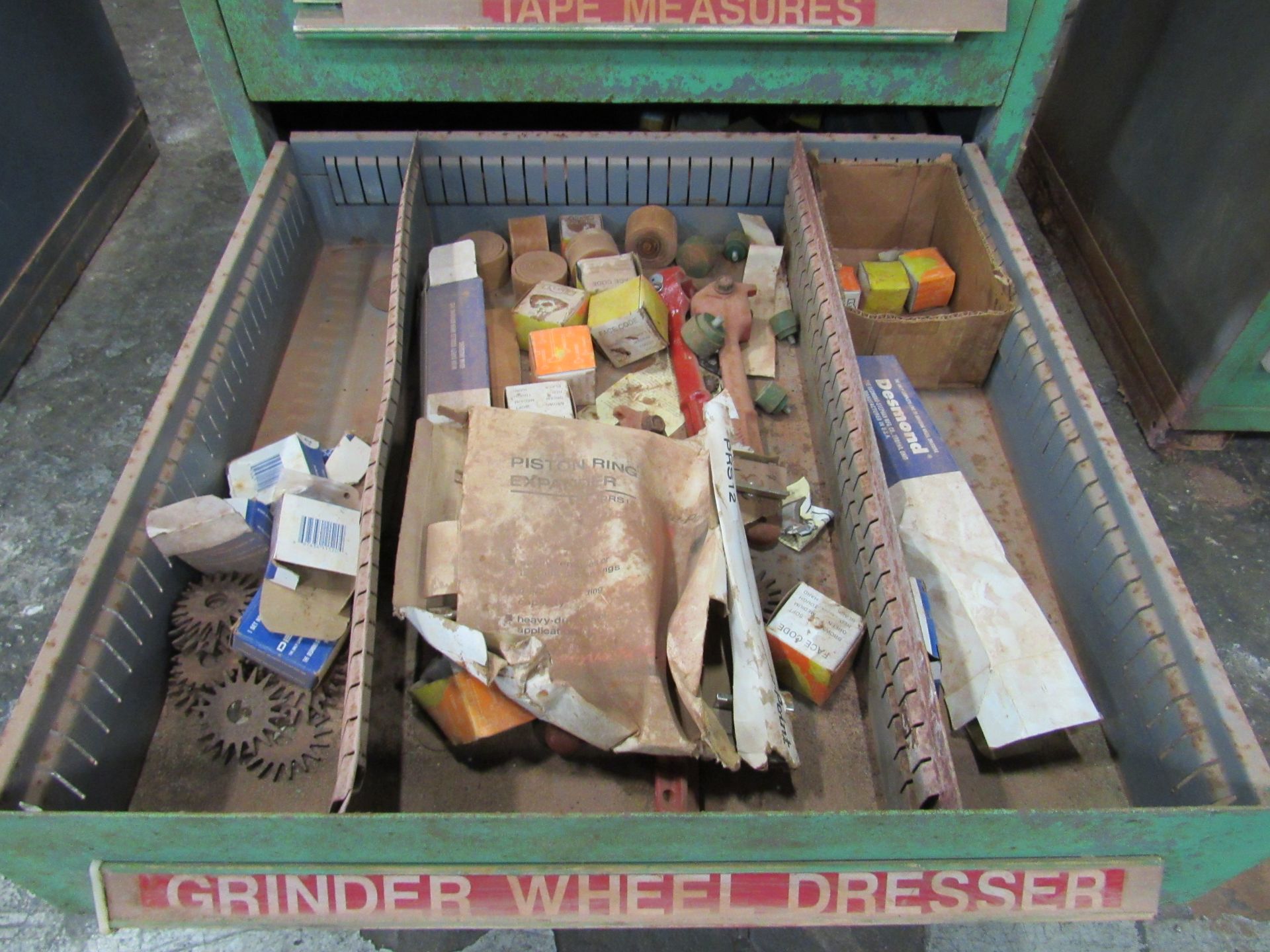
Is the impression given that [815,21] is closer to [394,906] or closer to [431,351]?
[431,351]

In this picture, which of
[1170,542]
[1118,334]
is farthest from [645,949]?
[1118,334]

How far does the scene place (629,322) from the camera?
1428 mm

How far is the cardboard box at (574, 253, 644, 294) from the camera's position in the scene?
150 centimetres

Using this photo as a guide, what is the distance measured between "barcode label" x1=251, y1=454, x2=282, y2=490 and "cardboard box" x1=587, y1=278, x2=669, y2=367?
1.71 ft

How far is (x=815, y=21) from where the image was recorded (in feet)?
4.48

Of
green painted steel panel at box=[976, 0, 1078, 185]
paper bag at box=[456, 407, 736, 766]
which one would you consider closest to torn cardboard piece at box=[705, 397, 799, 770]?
paper bag at box=[456, 407, 736, 766]

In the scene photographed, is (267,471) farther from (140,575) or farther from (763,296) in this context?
(763,296)

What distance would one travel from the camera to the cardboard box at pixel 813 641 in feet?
3.51

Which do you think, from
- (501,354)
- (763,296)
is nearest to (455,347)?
(501,354)

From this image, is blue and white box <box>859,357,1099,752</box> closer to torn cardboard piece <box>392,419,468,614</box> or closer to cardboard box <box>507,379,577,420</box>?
cardboard box <box>507,379,577,420</box>

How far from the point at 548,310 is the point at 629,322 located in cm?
14

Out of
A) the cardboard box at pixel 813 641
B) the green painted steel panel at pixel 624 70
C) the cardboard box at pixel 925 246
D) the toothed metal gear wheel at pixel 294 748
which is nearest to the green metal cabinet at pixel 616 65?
the green painted steel panel at pixel 624 70

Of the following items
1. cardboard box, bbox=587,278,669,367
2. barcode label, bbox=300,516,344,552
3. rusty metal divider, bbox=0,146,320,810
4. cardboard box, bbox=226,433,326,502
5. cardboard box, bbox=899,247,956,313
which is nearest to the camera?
rusty metal divider, bbox=0,146,320,810

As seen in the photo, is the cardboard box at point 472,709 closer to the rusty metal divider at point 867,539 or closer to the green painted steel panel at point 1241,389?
the rusty metal divider at point 867,539
